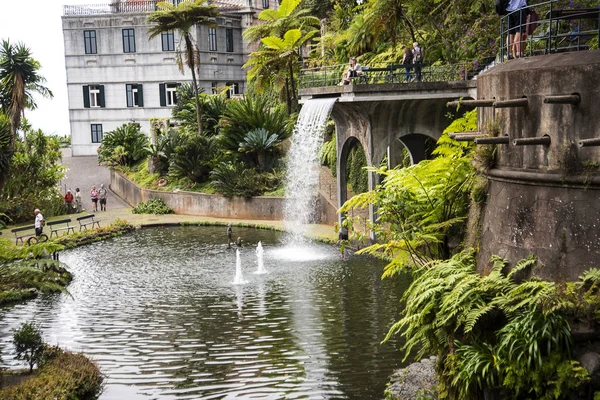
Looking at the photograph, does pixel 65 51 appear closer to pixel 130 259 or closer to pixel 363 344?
Answer: pixel 130 259

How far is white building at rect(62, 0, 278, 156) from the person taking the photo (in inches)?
2135

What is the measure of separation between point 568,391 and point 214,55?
49.1 m

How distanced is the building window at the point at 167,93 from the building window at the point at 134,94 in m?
1.54

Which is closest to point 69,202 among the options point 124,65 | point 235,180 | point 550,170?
point 235,180

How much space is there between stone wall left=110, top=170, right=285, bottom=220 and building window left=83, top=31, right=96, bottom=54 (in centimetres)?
1848

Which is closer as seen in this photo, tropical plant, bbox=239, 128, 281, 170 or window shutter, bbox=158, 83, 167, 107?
tropical plant, bbox=239, 128, 281, 170

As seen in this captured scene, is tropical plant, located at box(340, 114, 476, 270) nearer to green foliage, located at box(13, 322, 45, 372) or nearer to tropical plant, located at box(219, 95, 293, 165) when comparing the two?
green foliage, located at box(13, 322, 45, 372)

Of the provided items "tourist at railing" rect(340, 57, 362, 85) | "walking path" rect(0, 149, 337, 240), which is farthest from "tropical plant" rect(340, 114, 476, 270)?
"walking path" rect(0, 149, 337, 240)

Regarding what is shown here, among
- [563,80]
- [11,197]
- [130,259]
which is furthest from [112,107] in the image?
[563,80]

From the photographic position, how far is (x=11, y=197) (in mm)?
36562

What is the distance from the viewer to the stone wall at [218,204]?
3369cm

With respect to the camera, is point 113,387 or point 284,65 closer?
point 113,387

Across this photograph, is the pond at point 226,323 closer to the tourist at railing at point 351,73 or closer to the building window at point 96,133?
the tourist at railing at point 351,73

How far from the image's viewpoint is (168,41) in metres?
54.2
